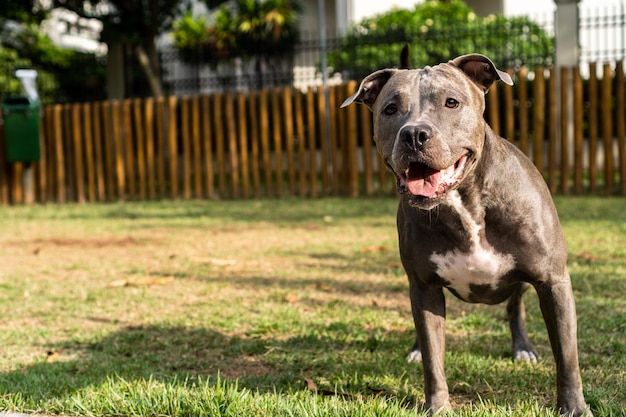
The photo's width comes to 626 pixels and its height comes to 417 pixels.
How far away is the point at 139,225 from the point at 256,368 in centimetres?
616

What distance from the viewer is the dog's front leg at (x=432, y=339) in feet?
11.0

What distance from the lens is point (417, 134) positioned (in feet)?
9.64

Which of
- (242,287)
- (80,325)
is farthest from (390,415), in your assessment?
(242,287)

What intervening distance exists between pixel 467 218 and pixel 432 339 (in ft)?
1.85

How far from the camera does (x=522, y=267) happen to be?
330 centimetres

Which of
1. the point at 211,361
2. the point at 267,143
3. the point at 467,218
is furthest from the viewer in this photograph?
the point at 267,143

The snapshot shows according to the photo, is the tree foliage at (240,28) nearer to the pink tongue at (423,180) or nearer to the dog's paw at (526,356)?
the dog's paw at (526,356)

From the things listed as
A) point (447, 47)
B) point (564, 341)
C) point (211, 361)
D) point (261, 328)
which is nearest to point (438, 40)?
point (447, 47)

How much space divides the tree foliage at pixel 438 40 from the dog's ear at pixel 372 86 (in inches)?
421

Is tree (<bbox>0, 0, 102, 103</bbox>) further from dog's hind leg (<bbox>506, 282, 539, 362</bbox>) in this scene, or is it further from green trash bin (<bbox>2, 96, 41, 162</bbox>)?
dog's hind leg (<bbox>506, 282, 539, 362</bbox>)

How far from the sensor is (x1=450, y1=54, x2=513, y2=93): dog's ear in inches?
132

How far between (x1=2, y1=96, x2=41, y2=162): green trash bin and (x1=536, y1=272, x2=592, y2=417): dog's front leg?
11357mm

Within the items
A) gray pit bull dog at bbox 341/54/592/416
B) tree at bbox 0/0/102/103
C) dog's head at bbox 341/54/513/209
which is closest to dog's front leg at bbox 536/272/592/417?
gray pit bull dog at bbox 341/54/592/416

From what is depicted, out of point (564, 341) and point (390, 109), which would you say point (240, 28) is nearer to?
point (390, 109)
